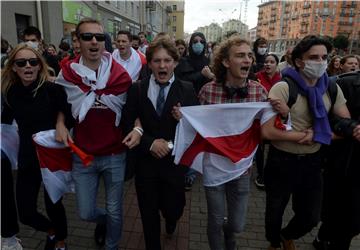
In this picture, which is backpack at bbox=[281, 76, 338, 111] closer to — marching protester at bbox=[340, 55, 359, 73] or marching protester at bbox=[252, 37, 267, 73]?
marching protester at bbox=[340, 55, 359, 73]

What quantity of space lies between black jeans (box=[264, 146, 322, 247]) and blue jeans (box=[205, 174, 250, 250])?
304 mm

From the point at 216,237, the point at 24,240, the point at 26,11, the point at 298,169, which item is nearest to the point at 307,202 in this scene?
the point at 298,169

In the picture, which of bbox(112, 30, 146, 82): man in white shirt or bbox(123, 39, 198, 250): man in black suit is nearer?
bbox(123, 39, 198, 250): man in black suit

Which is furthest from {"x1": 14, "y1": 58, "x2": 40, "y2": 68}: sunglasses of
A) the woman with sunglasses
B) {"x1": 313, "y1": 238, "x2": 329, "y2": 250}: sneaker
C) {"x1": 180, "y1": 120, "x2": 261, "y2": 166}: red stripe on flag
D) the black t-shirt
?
{"x1": 313, "y1": 238, "x2": 329, "y2": 250}: sneaker

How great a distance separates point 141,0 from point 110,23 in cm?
1425

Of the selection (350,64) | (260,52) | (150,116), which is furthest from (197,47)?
(150,116)

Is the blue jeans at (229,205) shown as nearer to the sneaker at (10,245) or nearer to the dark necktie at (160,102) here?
the dark necktie at (160,102)

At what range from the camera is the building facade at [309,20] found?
10356cm

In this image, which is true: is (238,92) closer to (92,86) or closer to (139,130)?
(139,130)

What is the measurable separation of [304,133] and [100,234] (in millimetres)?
2372

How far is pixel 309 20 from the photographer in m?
112

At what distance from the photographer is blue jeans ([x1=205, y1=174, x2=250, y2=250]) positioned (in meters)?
2.86

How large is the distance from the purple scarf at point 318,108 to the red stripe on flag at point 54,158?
2.29 meters

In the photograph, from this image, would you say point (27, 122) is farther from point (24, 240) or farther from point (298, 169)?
point (298, 169)
